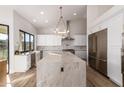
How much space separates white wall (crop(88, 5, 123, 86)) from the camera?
5.00m

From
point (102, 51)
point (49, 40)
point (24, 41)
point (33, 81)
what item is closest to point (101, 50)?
point (102, 51)

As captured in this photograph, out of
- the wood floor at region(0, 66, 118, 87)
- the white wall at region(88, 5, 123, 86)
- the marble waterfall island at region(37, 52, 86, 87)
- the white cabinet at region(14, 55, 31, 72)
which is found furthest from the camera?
the white cabinet at region(14, 55, 31, 72)

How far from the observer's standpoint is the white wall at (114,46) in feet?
16.4

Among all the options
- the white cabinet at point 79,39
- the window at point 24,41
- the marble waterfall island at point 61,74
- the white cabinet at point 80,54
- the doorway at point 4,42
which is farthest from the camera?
the white cabinet at point 80,54

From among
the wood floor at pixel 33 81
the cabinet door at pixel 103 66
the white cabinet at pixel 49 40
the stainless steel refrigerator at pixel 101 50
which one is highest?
the white cabinet at pixel 49 40

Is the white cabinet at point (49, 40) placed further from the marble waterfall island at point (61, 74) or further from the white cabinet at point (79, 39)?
the marble waterfall island at point (61, 74)

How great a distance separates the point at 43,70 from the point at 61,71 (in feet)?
1.24

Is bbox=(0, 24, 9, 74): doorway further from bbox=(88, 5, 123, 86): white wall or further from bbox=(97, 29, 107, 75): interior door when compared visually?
bbox=(88, 5, 123, 86): white wall

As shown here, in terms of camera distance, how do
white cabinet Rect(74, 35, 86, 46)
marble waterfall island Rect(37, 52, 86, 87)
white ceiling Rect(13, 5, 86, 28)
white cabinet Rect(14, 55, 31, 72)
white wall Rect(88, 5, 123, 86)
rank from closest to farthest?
marble waterfall island Rect(37, 52, 86, 87)
white wall Rect(88, 5, 123, 86)
white cabinet Rect(14, 55, 31, 72)
white ceiling Rect(13, 5, 86, 28)
white cabinet Rect(74, 35, 86, 46)

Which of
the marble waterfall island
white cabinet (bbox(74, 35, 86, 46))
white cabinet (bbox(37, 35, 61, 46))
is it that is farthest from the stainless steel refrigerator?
white cabinet (bbox(37, 35, 61, 46))

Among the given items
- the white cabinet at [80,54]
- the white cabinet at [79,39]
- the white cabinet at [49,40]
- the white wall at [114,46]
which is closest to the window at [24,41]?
the white cabinet at [49,40]
